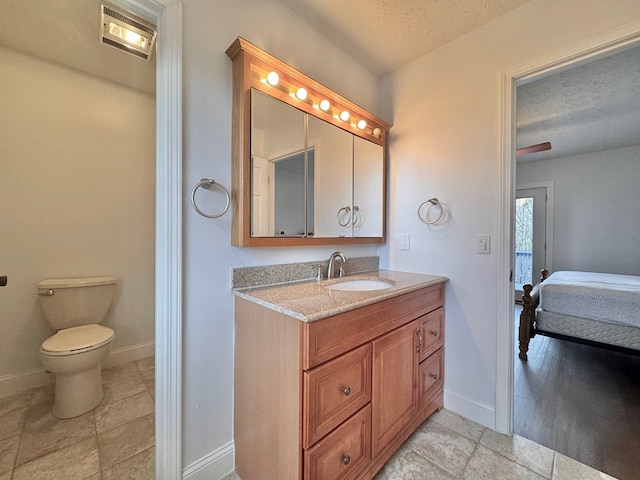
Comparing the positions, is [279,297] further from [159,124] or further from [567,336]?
[567,336]

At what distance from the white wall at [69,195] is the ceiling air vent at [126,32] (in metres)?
0.71

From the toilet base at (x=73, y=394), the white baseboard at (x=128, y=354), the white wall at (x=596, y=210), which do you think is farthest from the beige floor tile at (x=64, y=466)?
the white wall at (x=596, y=210)

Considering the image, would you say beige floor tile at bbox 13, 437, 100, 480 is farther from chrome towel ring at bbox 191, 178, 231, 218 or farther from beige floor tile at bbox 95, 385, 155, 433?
chrome towel ring at bbox 191, 178, 231, 218

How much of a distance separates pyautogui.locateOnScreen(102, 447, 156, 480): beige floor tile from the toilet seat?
2.29 ft

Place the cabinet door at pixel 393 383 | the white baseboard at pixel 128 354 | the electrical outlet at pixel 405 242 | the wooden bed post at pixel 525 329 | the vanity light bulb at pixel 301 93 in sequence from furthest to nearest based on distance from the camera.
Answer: the wooden bed post at pixel 525 329, the white baseboard at pixel 128 354, the electrical outlet at pixel 405 242, the vanity light bulb at pixel 301 93, the cabinet door at pixel 393 383

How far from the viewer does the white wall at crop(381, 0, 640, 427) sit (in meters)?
1.47

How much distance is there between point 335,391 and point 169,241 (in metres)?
0.90

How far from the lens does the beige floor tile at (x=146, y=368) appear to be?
6.86ft

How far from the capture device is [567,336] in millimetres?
2350

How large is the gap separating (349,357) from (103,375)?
220 centimetres

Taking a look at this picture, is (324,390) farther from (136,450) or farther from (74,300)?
(74,300)

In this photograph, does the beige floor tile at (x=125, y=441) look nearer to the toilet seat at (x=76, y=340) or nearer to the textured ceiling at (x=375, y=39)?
the toilet seat at (x=76, y=340)

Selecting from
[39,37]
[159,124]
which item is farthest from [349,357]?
[39,37]

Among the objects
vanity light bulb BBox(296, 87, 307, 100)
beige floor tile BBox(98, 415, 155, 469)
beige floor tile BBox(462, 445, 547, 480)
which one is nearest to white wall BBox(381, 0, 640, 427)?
beige floor tile BBox(462, 445, 547, 480)
